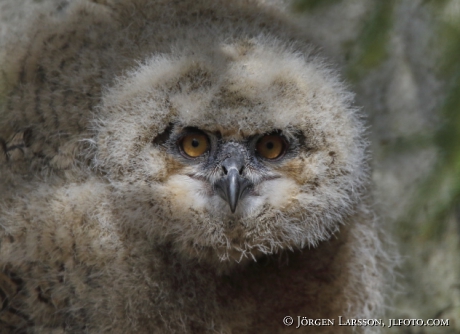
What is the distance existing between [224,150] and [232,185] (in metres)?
0.19

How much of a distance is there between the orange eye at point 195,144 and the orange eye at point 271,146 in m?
0.22

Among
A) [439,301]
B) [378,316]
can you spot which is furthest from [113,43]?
[439,301]

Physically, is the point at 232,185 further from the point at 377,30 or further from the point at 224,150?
the point at 377,30

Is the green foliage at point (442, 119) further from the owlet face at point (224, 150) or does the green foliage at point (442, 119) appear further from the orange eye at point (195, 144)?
the orange eye at point (195, 144)

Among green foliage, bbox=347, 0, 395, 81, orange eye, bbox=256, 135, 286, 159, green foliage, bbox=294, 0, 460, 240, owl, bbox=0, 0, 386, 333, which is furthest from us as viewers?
orange eye, bbox=256, 135, 286, 159

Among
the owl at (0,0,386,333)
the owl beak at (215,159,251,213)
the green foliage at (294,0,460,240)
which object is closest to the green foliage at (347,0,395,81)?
the green foliage at (294,0,460,240)

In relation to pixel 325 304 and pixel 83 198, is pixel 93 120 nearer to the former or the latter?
pixel 83 198

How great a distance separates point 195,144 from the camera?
100 inches

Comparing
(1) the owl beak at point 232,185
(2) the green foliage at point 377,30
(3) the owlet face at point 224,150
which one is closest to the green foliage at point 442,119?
(2) the green foliage at point 377,30

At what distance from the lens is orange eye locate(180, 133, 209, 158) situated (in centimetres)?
254

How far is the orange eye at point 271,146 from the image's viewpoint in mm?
2588

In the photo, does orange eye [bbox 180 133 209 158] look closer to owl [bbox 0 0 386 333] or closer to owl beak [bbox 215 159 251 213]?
owl [bbox 0 0 386 333]

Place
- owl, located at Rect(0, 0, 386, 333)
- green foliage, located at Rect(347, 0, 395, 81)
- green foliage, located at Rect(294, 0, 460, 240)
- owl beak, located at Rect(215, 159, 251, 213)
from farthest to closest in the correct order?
owl, located at Rect(0, 0, 386, 333) < owl beak, located at Rect(215, 159, 251, 213) < green foliage, located at Rect(347, 0, 395, 81) < green foliage, located at Rect(294, 0, 460, 240)

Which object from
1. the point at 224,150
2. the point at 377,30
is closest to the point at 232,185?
the point at 224,150
